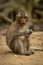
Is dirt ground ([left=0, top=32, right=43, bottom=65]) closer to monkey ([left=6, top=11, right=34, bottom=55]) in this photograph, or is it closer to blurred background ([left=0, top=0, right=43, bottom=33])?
monkey ([left=6, top=11, right=34, bottom=55])

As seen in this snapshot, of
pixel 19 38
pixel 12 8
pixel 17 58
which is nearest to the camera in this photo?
pixel 17 58

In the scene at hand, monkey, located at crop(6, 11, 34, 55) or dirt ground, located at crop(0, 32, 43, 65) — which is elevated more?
monkey, located at crop(6, 11, 34, 55)

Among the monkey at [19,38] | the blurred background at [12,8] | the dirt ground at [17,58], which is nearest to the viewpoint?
the dirt ground at [17,58]

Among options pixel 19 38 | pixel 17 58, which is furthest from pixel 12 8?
pixel 17 58

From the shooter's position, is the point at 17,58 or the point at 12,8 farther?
the point at 12,8

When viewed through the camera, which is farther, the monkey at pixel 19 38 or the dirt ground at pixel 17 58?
the monkey at pixel 19 38

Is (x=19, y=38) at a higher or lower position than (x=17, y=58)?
higher

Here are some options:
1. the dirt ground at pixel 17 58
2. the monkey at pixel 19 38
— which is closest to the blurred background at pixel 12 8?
the dirt ground at pixel 17 58

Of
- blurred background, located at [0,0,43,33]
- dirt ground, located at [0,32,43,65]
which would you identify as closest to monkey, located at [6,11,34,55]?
dirt ground, located at [0,32,43,65]

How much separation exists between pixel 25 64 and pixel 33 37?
14.1 feet

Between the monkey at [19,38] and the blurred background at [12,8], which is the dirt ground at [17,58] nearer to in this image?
the monkey at [19,38]

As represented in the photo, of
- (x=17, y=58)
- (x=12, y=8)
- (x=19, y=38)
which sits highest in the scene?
(x=19, y=38)

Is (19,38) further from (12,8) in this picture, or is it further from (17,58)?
(12,8)

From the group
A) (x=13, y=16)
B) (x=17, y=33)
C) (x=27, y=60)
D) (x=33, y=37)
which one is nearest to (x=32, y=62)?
(x=27, y=60)
